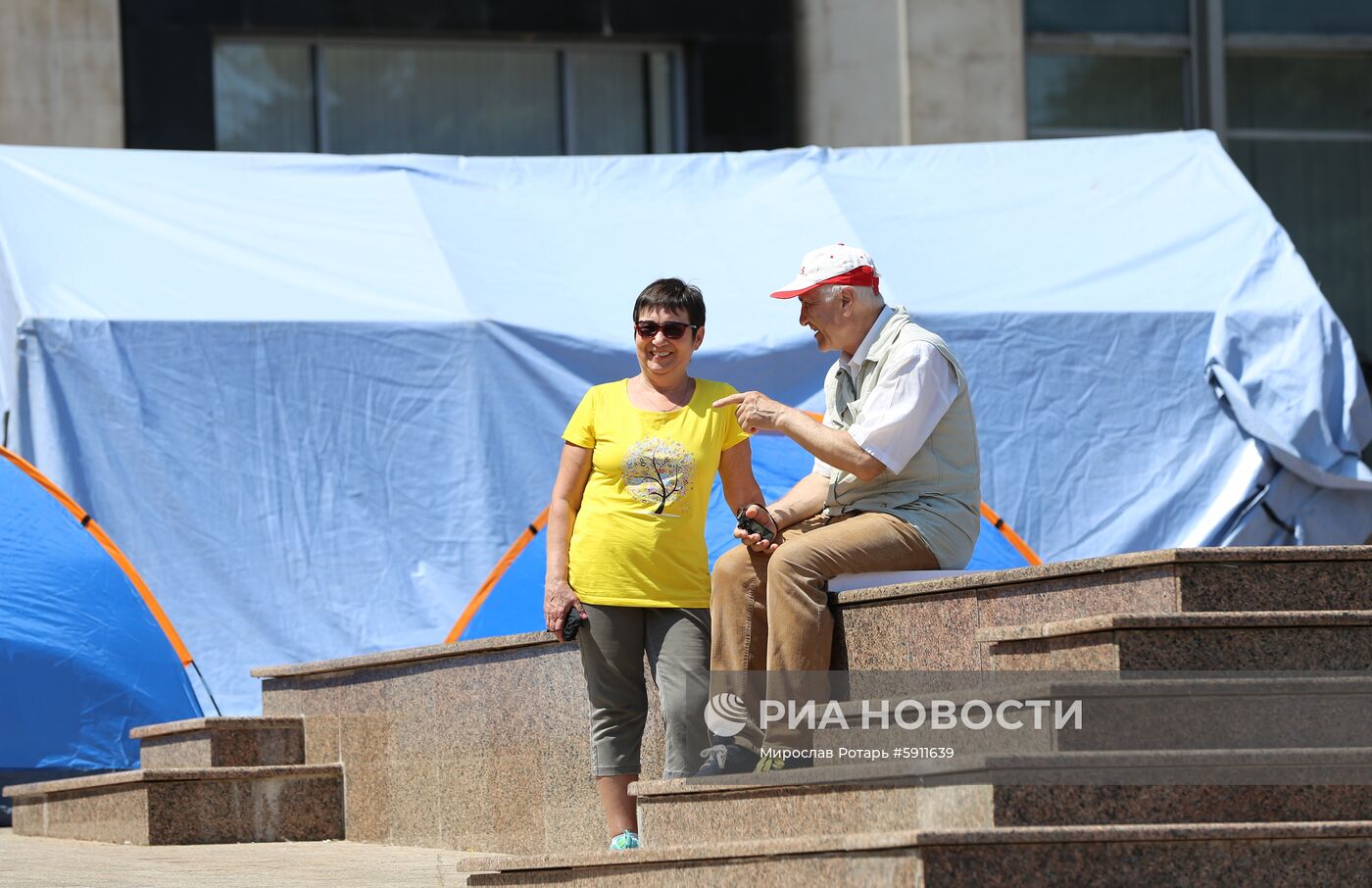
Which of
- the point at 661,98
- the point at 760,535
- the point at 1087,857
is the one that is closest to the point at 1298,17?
the point at 661,98

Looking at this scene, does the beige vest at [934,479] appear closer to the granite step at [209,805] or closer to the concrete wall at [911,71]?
the granite step at [209,805]

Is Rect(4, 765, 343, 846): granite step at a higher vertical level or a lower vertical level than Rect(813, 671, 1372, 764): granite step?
lower

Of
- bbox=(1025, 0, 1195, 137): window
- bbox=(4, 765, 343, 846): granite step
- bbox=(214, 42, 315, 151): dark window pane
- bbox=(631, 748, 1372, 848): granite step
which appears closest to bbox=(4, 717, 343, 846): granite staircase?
bbox=(4, 765, 343, 846): granite step

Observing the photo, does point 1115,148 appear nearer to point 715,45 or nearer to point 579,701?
point 715,45

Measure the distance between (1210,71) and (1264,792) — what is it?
1326 cm

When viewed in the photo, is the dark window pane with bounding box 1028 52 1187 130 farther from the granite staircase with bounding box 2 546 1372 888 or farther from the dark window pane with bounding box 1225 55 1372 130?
the granite staircase with bounding box 2 546 1372 888

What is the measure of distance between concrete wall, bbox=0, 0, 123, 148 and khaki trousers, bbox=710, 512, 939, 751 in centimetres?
1036

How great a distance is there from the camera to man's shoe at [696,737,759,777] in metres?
4.82

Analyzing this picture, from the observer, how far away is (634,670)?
200 inches

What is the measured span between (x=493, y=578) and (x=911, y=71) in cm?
785

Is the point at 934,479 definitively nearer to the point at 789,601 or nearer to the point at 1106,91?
the point at 789,601

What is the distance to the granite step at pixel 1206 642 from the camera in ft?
13.8

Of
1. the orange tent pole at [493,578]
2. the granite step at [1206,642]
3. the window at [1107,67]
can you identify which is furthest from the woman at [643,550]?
the window at [1107,67]

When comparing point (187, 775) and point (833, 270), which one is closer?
point (833, 270)
